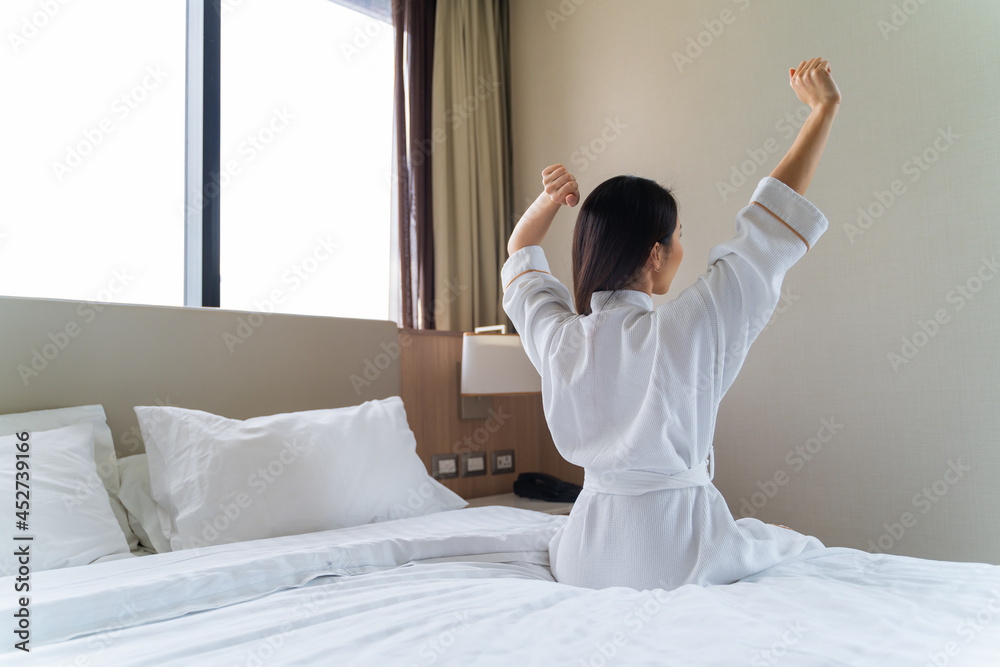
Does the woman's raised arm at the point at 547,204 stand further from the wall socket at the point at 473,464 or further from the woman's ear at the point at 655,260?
the wall socket at the point at 473,464

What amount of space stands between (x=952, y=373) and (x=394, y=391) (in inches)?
72.8

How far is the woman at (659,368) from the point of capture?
3.39 feet

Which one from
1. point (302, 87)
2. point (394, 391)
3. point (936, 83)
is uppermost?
point (302, 87)

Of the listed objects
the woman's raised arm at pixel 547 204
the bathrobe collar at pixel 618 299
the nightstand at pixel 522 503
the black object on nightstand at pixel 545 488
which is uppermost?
the woman's raised arm at pixel 547 204

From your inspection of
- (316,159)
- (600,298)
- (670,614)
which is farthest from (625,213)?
(316,159)

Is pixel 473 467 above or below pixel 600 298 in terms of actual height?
below

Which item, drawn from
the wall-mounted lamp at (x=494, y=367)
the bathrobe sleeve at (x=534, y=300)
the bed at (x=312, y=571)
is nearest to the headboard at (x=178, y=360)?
the bed at (x=312, y=571)

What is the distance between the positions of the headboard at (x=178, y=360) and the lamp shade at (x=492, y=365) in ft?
1.05

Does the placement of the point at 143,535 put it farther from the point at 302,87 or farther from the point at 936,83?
the point at 936,83

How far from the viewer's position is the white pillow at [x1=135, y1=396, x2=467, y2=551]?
162cm

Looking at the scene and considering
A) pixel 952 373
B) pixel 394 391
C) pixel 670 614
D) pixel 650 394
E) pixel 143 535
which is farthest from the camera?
pixel 394 391

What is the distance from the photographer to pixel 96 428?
1777 millimetres

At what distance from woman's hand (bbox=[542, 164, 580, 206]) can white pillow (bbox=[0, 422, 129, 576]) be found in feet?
4.18

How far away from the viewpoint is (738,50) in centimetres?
252
